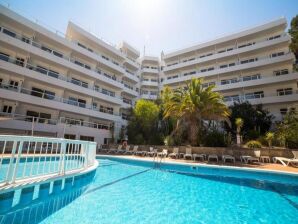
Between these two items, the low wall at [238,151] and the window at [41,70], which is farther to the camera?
the window at [41,70]

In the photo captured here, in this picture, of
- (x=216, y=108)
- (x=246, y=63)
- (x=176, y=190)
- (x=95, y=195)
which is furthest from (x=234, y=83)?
(x=95, y=195)


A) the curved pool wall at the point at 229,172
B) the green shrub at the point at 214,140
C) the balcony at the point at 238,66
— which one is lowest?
the curved pool wall at the point at 229,172

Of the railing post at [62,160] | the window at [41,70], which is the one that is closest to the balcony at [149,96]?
the window at [41,70]

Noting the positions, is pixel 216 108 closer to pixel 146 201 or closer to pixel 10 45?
pixel 146 201

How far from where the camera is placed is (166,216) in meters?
4.47

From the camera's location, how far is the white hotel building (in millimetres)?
20422

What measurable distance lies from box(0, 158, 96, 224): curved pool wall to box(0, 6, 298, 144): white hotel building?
43.1ft

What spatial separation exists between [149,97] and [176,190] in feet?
111

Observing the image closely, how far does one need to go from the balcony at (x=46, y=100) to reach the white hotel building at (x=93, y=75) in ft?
0.27

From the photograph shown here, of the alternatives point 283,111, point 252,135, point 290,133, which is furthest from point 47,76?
point 283,111

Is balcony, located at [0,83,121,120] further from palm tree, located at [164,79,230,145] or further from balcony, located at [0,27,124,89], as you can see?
palm tree, located at [164,79,230,145]

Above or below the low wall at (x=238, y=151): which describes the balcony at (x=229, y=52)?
above

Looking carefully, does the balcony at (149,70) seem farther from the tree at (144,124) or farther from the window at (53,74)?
the window at (53,74)

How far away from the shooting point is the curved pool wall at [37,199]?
405 cm
